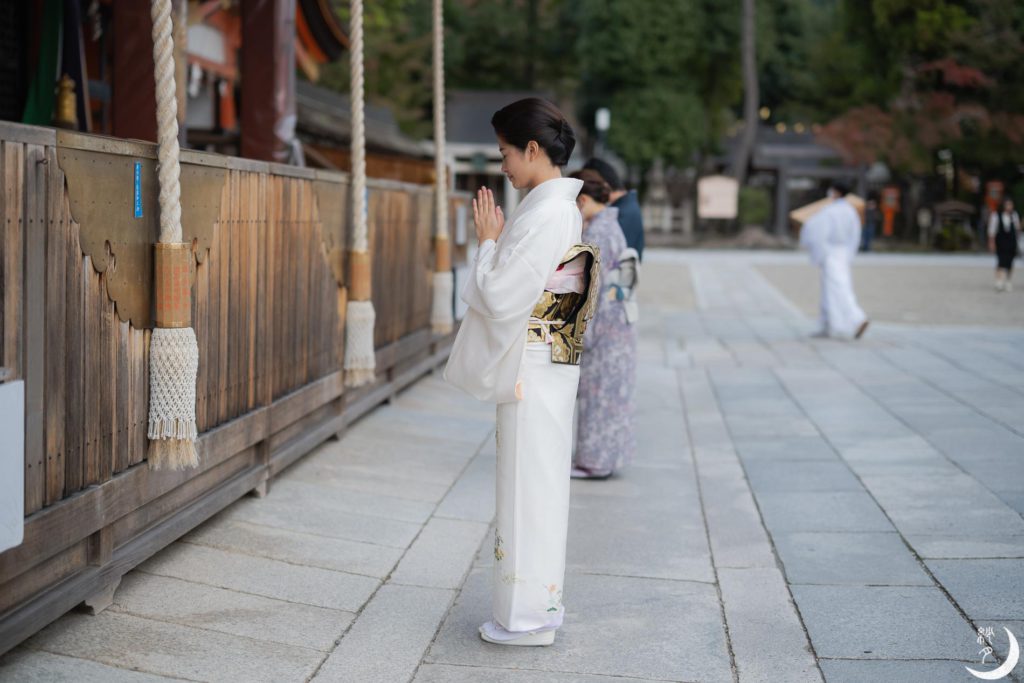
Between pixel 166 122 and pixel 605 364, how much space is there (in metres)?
2.95

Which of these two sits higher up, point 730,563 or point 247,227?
point 247,227

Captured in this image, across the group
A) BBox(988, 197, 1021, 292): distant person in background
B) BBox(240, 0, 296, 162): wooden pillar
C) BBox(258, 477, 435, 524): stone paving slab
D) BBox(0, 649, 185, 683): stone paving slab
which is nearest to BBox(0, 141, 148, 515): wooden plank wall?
BBox(0, 649, 185, 683): stone paving slab

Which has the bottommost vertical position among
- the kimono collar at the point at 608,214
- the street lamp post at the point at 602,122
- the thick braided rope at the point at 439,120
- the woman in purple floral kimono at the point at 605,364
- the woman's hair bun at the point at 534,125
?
the woman in purple floral kimono at the point at 605,364

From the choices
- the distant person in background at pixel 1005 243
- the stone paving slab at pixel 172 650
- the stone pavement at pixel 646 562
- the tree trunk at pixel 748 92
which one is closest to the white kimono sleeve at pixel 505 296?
the stone pavement at pixel 646 562

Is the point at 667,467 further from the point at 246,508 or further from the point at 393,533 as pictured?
the point at 246,508

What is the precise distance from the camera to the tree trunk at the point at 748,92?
3434cm

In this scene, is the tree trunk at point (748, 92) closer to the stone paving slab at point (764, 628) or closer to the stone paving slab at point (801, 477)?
the stone paving slab at point (801, 477)

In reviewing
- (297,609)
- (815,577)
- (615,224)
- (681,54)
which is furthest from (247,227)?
(681,54)

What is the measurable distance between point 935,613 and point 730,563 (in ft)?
2.82

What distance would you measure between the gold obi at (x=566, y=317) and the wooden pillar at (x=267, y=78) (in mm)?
3980

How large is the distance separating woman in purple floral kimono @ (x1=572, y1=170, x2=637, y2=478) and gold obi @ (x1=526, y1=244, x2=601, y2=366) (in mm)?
2268

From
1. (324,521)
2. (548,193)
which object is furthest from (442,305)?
(548,193)

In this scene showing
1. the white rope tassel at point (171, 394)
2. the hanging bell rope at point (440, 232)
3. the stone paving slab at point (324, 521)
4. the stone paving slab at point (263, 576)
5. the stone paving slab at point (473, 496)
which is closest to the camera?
the white rope tassel at point (171, 394)

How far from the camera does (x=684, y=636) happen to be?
11.7 feet
